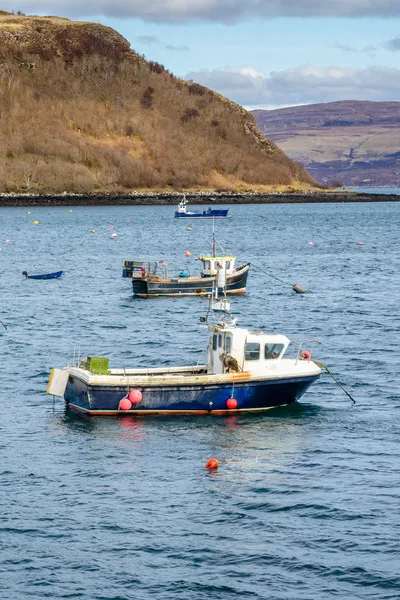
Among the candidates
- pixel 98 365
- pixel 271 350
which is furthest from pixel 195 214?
pixel 98 365

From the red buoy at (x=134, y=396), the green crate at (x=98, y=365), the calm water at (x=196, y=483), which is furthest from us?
the green crate at (x=98, y=365)

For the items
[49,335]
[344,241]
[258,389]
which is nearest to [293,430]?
[258,389]

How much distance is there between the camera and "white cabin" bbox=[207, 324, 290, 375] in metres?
38.9

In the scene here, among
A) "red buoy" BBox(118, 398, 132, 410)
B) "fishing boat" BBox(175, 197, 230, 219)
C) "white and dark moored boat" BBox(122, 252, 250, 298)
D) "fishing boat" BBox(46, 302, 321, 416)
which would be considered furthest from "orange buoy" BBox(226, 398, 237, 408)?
"fishing boat" BBox(175, 197, 230, 219)

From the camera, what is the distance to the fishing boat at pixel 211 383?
124 ft

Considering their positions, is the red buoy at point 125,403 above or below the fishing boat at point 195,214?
below

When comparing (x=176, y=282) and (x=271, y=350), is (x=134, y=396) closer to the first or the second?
(x=271, y=350)

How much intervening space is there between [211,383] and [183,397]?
1136 millimetres

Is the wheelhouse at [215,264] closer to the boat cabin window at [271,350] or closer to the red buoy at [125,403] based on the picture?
the boat cabin window at [271,350]

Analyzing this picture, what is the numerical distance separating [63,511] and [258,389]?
36.6 feet

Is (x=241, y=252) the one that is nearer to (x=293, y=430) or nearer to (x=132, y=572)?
(x=293, y=430)

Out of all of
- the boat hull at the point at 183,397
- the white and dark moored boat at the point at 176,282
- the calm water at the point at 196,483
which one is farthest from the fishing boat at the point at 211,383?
the white and dark moored boat at the point at 176,282

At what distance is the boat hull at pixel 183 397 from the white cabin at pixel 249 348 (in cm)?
88

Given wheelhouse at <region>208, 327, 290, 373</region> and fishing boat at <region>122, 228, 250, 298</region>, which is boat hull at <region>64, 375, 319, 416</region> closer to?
wheelhouse at <region>208, 327, 290, 373</region>
